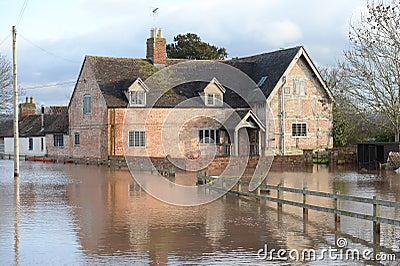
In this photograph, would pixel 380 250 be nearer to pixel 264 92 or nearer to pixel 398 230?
pixel 398 230

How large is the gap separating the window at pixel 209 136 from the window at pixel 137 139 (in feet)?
13.4

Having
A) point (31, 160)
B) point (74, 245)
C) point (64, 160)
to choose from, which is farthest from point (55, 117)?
point (74, 245)

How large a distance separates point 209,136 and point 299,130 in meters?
6.92

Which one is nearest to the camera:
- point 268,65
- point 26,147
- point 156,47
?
point 268,65

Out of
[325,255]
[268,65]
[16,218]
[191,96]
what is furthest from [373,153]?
[325,255]

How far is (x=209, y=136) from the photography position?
149ft

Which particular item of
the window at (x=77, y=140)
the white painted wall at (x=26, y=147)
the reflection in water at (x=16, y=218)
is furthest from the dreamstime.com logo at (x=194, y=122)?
the reflection in water at (x=16, y=218)

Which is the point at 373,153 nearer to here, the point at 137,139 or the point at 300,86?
the point at 300,86

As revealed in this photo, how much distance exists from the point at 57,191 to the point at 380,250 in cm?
1500

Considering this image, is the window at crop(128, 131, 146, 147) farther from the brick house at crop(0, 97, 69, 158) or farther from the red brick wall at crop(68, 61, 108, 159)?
the brick house at crop(0, 97, 69, 158)

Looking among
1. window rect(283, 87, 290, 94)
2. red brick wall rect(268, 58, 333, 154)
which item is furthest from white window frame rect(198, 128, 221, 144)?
window rect(283, 87, 290, 94)

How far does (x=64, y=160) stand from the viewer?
47.8 meters

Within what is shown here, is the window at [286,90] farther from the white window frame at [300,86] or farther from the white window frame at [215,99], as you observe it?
the white window frame at [215,99]

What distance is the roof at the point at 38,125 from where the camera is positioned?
Answer: 52600 millimetres
